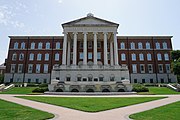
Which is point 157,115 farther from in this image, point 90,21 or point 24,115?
point 90,21

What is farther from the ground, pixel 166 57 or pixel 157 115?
pixel 166 57

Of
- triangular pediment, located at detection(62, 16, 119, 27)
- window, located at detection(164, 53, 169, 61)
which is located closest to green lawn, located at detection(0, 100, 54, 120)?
triangular pediment, located at detection(62, 16, 119, 27)

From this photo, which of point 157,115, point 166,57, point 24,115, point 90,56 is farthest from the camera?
point 166,57

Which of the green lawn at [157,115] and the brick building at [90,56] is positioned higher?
the brick building at [90,56]

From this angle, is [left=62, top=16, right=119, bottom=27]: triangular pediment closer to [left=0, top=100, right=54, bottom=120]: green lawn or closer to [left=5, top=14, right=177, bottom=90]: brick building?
[left=5, top=14, right=177, bottom=90]: brick building

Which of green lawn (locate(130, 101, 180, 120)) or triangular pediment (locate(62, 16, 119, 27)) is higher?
triangular pediment (locate(62, 16, 119, 27))

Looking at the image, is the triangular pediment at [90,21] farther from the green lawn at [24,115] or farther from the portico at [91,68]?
the green lawn at [24,115]

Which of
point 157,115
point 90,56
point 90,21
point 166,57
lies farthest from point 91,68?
point 166,57

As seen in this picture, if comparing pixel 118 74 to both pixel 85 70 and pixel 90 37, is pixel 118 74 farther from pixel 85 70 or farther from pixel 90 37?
pixel 90 37

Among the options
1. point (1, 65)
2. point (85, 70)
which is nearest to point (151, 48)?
point (85, 70)

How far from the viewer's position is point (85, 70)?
41.0 m

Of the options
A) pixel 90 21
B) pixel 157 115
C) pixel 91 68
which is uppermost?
pixel 90 21

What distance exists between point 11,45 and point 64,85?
117 ft

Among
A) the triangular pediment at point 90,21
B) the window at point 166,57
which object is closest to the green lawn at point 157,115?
the triangular pediment at point 90,21
